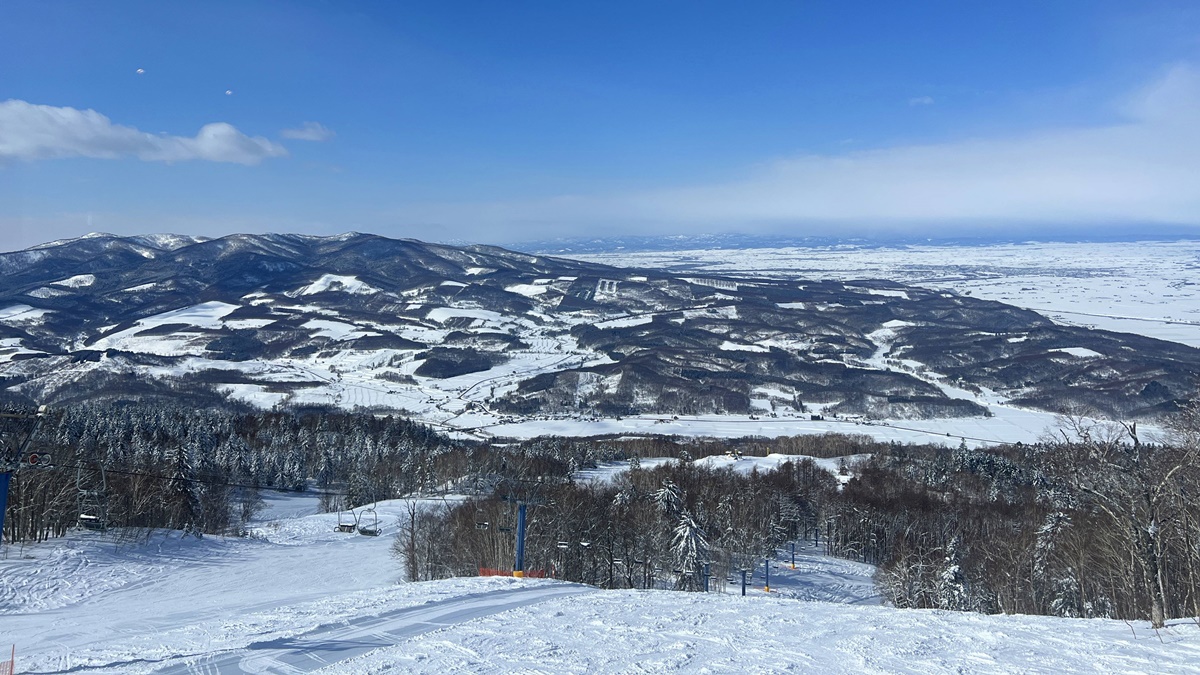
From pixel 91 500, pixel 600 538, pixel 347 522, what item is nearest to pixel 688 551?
pixel 600 538

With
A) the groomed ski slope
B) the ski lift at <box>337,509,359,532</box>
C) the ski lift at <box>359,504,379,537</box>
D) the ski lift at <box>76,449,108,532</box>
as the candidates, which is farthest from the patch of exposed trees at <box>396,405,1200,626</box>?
the ski lift at <box>76,449,108,532</box>

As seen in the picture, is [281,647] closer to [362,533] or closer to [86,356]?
[362,533]

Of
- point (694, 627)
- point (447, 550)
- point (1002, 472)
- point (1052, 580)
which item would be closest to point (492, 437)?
point (1002, 472)

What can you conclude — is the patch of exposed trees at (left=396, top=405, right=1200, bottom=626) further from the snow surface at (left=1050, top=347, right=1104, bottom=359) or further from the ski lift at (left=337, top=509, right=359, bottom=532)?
the snow surface at (left=1050, top=347, right=1104, bottom=359)

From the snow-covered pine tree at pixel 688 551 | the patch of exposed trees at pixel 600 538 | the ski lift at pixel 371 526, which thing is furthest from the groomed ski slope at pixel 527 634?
the ski lift at pixel 371 526

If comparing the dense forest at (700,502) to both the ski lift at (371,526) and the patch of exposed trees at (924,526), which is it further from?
the ski lift at (371,526)

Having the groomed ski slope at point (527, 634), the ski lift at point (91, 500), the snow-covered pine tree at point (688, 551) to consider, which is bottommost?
the snow-covered pine tree at point (688, 551)

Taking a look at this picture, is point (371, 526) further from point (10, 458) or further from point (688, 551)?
point (10, 458)
